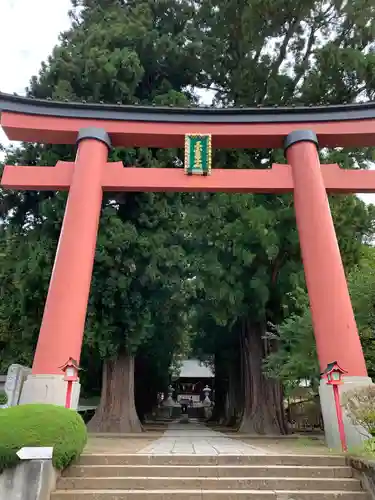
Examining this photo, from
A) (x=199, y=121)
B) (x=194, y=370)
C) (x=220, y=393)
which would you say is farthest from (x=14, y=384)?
(x=194, y=370)

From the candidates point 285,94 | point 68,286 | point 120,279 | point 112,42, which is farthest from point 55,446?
point 285,94

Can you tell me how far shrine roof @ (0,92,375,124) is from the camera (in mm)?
8734

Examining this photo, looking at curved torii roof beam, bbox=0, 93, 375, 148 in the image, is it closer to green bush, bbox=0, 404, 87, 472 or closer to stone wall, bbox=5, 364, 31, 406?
stone wall, bbox=5, 364, 31, 406

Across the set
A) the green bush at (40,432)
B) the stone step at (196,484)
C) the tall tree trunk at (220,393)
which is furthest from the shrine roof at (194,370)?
the green bush at (40,432)

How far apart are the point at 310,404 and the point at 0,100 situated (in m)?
13.1

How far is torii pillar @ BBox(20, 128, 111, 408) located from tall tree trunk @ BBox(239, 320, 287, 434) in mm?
6181

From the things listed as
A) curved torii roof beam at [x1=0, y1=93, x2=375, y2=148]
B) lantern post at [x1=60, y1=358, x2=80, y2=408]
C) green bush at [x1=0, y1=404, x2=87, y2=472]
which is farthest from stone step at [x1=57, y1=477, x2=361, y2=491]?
curved torii roof beam at [x1=0, y1=93, x2=375, y2=148]

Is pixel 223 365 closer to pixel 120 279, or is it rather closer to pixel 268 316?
pixel 268 316

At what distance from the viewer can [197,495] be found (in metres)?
4.29

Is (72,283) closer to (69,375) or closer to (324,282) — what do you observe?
(69,375)

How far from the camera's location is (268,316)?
11.6 meters

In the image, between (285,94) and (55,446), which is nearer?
(55,446)

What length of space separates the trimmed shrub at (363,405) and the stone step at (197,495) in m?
0.82

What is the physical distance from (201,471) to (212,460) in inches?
13.3
